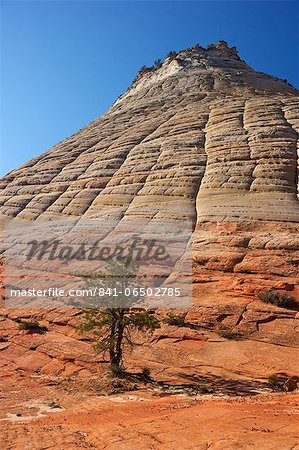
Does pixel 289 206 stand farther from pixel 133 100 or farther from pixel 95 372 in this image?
pixel 133 100

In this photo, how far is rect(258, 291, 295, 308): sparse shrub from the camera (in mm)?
13938

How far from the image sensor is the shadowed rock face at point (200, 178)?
1752 cm

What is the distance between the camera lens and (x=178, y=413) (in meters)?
7.88

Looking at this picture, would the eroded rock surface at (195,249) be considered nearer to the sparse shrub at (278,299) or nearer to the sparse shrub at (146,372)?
the sparse shrub at (278,299)

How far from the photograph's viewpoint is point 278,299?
13977 mm

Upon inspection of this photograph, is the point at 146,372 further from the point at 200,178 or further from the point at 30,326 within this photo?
the point at 200,178

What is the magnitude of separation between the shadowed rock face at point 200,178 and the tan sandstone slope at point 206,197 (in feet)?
0.27

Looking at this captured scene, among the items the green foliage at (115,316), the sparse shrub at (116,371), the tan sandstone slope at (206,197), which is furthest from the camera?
the tan sandstone slope at (206,197)

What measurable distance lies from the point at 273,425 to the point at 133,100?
52.5 metres

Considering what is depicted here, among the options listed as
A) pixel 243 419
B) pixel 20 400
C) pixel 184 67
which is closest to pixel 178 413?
pixel 243 419

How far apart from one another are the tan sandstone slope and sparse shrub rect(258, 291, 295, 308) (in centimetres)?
28

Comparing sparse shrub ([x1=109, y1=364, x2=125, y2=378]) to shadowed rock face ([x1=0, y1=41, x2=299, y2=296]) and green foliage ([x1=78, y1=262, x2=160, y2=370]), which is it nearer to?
green foliage ([x1=78, y1=262, x2=160, y2=370])

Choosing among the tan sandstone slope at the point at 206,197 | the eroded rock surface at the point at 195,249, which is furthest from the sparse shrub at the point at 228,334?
the tan sandstone slope at the point at 206,197

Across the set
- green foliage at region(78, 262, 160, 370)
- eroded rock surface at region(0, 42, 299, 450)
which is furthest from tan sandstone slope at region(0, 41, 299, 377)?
green foliage at region(78, 262, 160, 370)
